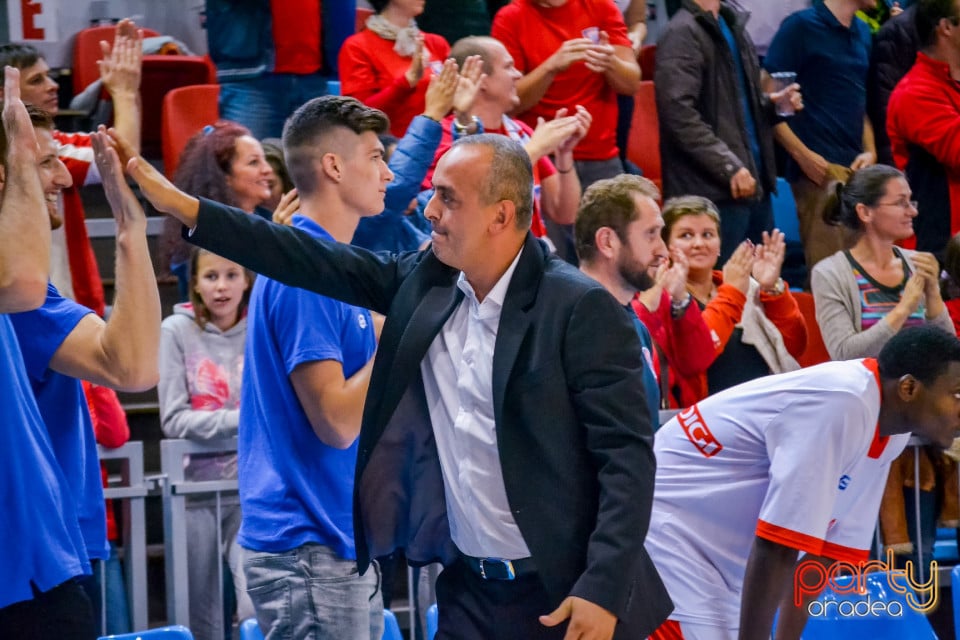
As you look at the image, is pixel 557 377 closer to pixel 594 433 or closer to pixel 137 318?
pixel 594 433

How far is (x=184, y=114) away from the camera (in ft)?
22.1

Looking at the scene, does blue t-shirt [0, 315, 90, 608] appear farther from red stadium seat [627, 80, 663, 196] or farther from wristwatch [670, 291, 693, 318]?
red stadium seat [627, 80, 663, 196]

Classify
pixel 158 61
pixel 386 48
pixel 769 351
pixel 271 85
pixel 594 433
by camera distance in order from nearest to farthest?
pixel 594 433, pixel 769 351, pixel 386 48, pixel 271 85, pixel 158 61

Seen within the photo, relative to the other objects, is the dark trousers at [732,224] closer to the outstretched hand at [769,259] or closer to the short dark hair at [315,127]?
the outstretched hand at [769,259]

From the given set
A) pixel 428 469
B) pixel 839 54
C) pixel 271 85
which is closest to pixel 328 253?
pixel 428 469

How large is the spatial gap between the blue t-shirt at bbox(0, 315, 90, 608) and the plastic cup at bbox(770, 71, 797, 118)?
515cm

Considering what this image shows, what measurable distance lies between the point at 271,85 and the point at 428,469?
412 cm

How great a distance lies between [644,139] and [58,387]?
16.5 feet

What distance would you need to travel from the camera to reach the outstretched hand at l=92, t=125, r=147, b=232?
267 cm

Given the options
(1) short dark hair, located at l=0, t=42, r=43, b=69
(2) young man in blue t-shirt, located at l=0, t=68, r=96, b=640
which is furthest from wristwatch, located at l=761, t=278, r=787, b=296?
(2) young man in blue t-shirt, located at l=0, t=68, r=96, b=640

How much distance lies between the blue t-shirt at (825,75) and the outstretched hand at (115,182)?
5437 mm

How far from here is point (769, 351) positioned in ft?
18.3

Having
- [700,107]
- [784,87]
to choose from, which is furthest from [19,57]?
[784,87]

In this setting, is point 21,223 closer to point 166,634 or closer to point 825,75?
point 166,634
